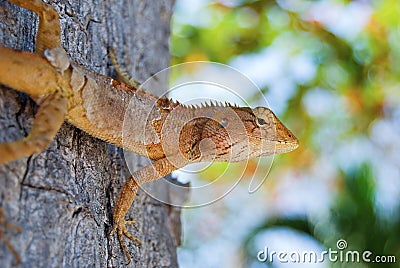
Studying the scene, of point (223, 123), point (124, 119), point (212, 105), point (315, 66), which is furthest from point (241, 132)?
point (315, 66)

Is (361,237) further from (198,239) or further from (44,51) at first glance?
(198,239)

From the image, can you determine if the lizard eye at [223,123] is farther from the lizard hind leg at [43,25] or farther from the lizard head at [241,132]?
the lizard hind leg at [43,25]

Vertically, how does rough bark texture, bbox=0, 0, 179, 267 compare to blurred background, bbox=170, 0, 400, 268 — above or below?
below

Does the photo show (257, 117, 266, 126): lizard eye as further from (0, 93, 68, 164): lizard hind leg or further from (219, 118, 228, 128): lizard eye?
(0, 93, 68, 164): lizard hind leg
